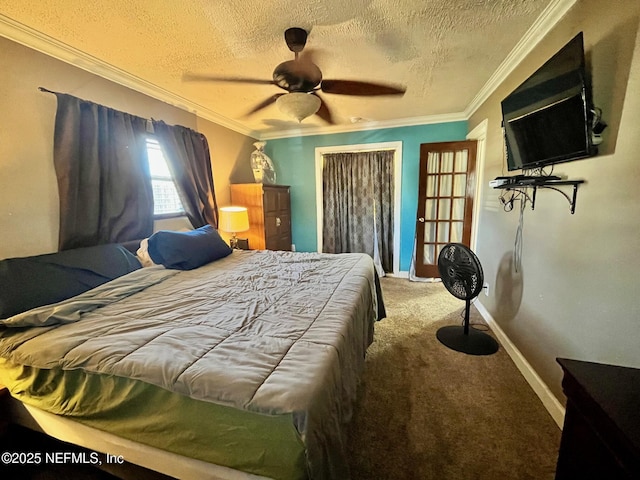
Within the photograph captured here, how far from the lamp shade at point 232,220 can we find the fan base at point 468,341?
2.49m

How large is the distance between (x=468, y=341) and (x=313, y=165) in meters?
3.26

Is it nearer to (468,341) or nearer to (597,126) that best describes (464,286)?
(468,341)

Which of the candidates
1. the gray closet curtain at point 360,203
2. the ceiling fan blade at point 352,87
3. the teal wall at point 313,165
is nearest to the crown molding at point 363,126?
the teal wall at point 313,165

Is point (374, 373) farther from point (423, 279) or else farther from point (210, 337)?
point (423, 279)

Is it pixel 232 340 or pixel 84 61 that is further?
pixel 84 61

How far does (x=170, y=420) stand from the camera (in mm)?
953

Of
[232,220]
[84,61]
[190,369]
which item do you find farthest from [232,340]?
[84,61]

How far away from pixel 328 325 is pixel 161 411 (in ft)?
2.37

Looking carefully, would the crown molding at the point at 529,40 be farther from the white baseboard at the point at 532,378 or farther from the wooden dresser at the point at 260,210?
the wooden dresser at the point at 260,210

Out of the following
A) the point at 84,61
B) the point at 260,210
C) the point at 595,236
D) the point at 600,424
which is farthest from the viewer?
the point at 260,210

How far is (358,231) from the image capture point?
4438 millimetres

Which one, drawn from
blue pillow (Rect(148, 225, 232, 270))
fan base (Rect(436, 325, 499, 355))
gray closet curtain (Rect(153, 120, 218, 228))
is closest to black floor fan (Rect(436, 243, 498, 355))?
fan base (Rect(436, 325, 499, 355))

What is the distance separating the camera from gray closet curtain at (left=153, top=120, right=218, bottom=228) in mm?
2755

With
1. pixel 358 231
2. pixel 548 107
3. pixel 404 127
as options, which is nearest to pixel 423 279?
pixel 358 231
